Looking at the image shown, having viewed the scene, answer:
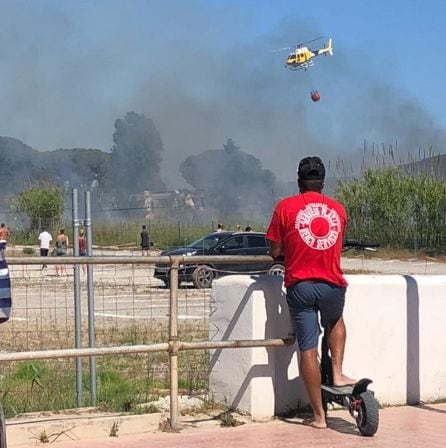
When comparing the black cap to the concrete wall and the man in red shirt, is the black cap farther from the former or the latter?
the concrete wall

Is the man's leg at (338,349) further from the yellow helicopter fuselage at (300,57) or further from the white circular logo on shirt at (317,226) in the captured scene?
the yellow helicopter fuselage at (300,57)

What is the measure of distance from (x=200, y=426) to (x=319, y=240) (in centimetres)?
173

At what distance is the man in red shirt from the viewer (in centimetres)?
664

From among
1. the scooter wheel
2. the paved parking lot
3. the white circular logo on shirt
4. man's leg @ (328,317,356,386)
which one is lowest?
the paved parking lot

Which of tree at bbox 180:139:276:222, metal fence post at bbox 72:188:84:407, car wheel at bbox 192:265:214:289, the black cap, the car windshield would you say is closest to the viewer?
the black cap

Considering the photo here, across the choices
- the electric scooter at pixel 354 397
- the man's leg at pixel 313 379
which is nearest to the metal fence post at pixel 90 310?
the man's leg at pixel 313 379

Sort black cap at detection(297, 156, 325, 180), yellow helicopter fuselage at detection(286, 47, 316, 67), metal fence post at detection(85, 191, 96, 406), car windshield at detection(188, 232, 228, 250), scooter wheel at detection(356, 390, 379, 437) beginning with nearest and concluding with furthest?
scooter wheel at detection(356, 390, 379, 437) < black cap at detection(297, 156, 325, 180) < metal fence post at detection(85, 191, 96, 406) < car windshield at detection(188, 232, 228, 250) < yellow helicopter fuselage at detection(286, 47, 316, 67)

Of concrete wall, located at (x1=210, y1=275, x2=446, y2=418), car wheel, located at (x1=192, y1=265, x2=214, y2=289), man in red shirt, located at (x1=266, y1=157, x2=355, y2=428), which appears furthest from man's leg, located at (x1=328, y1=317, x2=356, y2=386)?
car wheel, located at (x1=192, y1=265, x2=214, y2=289)

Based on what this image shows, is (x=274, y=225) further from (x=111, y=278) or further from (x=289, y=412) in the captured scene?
(x=111, y=278)

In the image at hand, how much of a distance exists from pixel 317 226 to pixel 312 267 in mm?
306

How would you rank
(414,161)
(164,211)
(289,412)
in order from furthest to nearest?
(164,211) → (414,161) → (289,412)

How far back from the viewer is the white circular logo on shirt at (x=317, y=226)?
664 cm

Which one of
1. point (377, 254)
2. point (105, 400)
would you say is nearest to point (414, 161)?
point (377, 254)

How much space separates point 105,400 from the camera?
7621 millimetres
